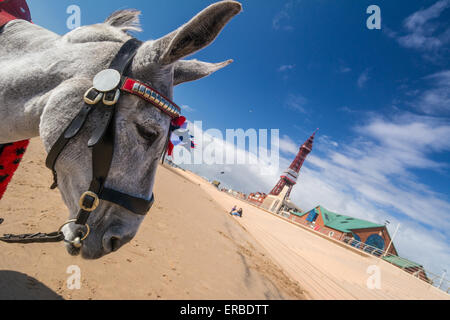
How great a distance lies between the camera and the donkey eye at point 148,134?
3.94 feet

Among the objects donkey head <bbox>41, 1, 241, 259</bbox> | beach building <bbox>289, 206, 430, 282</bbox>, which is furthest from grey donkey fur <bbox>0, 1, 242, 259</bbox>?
beach building <bbox>289, 206, 430, 282</bbox>

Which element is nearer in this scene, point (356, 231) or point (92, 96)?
point (92, 96)

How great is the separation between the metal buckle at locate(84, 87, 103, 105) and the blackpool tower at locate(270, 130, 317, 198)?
261ft

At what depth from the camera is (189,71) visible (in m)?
1.72

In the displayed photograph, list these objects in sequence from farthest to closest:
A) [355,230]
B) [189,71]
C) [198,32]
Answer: [355,230] < [189,71] < [198,32]

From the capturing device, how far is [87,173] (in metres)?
1.17

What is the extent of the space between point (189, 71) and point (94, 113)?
2.99 feet

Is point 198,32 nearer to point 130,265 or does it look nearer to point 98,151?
point 98,151

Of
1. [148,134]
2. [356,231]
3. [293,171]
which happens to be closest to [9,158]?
[148,134]

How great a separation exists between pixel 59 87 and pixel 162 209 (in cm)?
764

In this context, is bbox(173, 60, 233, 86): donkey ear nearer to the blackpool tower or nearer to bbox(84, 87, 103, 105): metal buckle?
bbox(84, 87, 103, 105): metal buckle

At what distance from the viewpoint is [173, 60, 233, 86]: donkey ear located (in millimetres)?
1707
